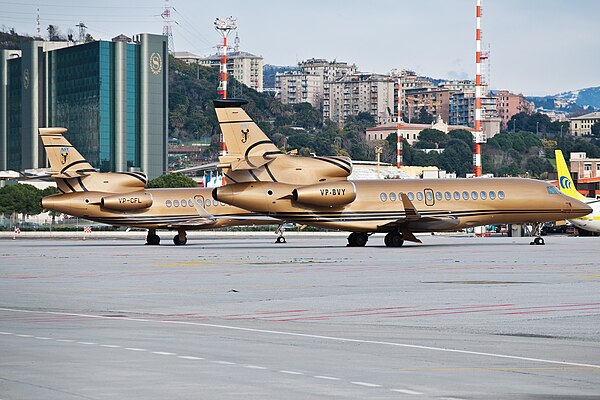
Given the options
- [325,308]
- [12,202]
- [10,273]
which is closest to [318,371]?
[325,308]

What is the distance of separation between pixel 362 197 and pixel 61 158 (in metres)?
20.7

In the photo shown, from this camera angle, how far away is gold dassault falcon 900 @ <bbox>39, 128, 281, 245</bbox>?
66.4 m


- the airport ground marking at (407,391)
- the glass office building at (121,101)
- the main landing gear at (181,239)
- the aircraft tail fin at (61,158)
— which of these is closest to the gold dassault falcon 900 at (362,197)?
the aircraft tail fin at (61,158)

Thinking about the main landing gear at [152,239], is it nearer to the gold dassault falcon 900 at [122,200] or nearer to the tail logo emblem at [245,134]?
the gold dassault falcon 900 at [122,200]

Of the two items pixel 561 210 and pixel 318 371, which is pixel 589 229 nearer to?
pixel 561 210

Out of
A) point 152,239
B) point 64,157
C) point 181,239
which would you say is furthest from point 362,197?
point 64,157

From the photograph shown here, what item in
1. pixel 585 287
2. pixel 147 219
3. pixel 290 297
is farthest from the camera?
pixel 147 219

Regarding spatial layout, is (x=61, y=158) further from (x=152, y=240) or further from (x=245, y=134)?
(x=245, y=134)

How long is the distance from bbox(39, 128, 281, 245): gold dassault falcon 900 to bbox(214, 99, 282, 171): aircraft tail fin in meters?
9.61

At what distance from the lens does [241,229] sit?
118562mm

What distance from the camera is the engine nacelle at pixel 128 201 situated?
219 feet

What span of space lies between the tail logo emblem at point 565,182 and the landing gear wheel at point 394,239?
1144 inches

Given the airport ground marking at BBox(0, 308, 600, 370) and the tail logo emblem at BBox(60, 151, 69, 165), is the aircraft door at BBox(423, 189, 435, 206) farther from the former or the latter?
the airport ground marking at BBox(0, 308, 600, 370)

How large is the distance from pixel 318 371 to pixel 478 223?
46621mm
